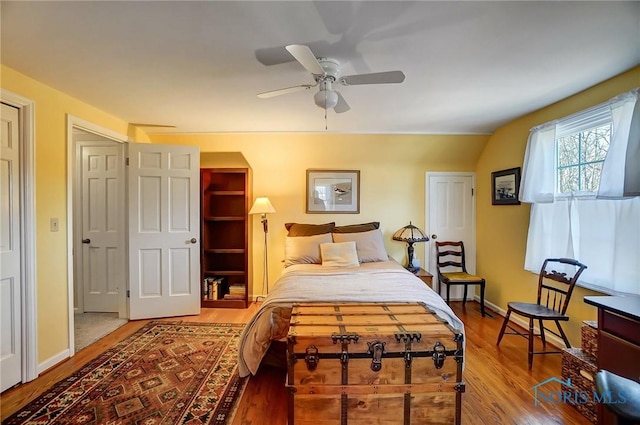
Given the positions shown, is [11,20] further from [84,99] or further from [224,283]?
[224,283]

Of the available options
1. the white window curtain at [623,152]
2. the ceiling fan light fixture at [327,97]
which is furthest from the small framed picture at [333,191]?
the white window curtain at [623,152]

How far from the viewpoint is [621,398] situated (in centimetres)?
90

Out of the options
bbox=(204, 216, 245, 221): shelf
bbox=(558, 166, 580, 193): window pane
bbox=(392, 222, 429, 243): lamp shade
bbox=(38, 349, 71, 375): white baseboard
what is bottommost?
bbox=(38, 349, 71, 375): white baseboard

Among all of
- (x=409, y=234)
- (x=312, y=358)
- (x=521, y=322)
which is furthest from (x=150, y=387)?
(x=521, y=322)

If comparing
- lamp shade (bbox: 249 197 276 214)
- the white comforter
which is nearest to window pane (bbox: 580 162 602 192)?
the white comforter

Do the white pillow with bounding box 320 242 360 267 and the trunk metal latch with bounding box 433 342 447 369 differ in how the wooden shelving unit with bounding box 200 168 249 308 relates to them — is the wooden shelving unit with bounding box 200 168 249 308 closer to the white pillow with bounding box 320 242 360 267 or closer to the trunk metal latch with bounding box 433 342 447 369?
the white pillow with bounding box 320 242 360 267

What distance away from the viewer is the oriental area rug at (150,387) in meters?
1.80

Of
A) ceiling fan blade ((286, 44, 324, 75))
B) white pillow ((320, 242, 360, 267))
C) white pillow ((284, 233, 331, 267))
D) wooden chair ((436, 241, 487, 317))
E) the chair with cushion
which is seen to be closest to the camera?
the chair with cushion

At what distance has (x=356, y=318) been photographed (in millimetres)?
1854

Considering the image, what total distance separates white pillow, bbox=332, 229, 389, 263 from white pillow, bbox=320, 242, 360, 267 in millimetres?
119

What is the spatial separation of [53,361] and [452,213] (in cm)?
462

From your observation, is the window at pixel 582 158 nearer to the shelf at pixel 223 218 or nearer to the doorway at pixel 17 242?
the shelf at pixel 223 218

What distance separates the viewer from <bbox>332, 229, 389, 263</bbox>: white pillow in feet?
11.3

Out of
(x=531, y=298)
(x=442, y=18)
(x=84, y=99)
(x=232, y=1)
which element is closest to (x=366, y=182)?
(x=531, y=298)
